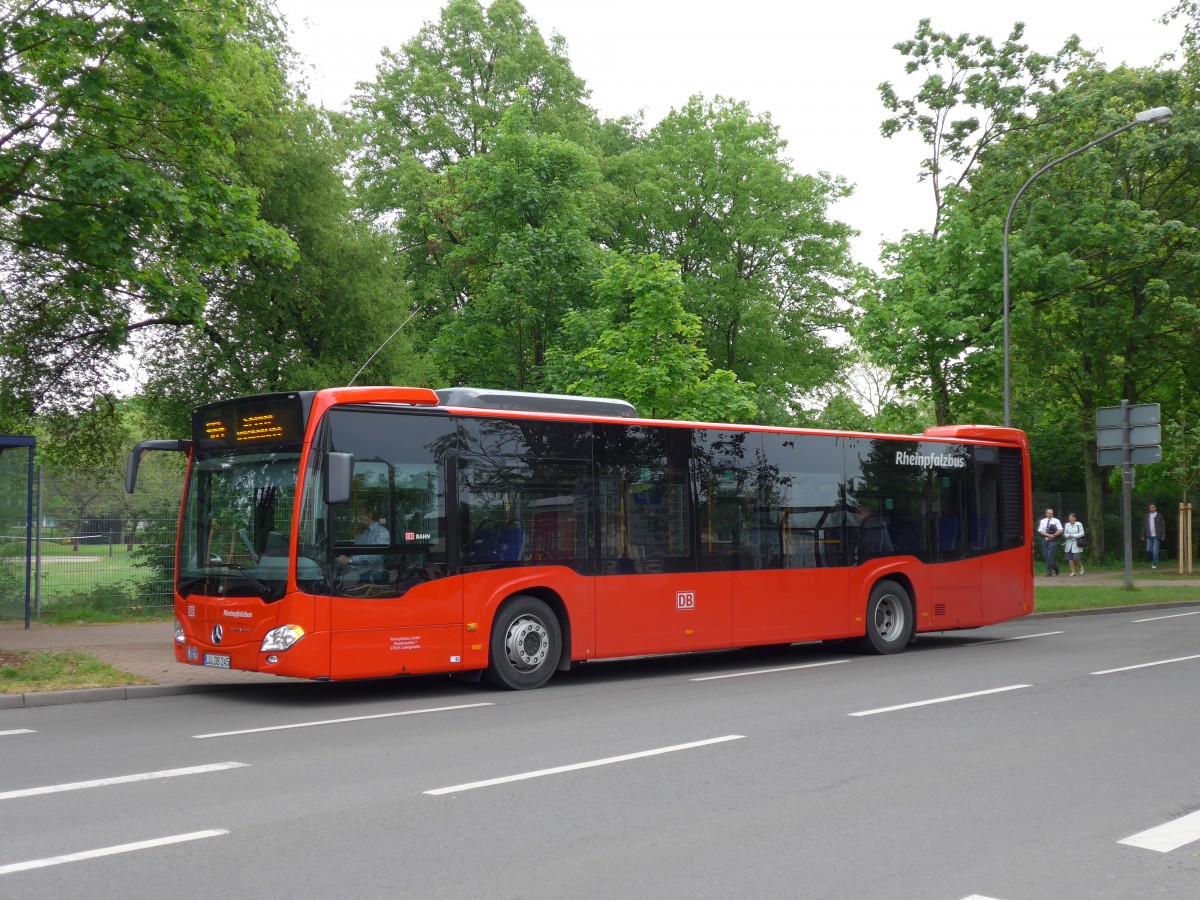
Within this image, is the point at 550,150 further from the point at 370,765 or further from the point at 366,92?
the point at 370,765

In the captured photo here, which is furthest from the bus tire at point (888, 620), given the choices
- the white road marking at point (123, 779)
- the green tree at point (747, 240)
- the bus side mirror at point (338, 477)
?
the green tree at point (747, 240)

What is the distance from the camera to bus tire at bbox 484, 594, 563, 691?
11.9m

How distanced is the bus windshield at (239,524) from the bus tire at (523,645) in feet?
7.73

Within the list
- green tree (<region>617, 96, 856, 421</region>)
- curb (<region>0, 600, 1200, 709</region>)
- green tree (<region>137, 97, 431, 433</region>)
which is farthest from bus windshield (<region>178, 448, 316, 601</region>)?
green tree (<region>617, 96, 856, 421</region>)

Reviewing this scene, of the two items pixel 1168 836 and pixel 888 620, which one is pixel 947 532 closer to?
pixel 888 620

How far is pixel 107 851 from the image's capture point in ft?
18.6

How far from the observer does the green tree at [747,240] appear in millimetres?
41781

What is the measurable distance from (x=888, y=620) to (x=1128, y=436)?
40.8ft

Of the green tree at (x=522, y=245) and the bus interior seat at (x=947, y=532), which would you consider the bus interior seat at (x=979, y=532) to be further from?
the green tree at (x=522, y=245)

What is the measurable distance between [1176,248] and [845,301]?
12.7 metres

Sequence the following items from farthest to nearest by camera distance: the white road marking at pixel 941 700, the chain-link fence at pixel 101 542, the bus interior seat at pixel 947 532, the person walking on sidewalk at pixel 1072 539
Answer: the person walking on sidewalk at pixel 1072 539 < the chain-link fence at pixel 101 542 < the bus interior seat at pixel 947 532 < the white road marking at pixel 941 700

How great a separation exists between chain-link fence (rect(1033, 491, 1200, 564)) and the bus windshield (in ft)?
106

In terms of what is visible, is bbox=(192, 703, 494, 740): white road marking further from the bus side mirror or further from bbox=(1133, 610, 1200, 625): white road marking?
bbox=(1133, 610, 1200, 625): white road marking

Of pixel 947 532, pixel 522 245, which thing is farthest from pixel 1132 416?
pixel 522 245
